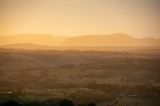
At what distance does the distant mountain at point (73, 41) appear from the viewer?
39.6 feet

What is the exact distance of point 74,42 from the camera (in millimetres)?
12445

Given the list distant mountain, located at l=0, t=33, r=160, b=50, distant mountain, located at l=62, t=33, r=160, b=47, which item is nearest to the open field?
distant mountain, located at l=0, t=33, r=160, b=50

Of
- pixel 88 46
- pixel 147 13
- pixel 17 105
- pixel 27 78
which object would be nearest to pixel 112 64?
pixel 88 46

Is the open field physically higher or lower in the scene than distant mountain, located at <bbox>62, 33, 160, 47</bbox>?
lower

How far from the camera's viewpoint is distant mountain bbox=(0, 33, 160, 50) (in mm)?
Answer: 12070

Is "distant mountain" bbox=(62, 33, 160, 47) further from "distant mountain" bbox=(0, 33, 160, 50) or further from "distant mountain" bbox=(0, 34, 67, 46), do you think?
"distant mountain" bbox=(0, 34, 67, 46)

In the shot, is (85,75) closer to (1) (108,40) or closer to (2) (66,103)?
(1) (108,40)

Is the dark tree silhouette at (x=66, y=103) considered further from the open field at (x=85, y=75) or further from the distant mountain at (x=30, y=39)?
the distant mountain at (x=30, y=39)

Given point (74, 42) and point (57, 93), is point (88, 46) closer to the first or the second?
point (74, 42)

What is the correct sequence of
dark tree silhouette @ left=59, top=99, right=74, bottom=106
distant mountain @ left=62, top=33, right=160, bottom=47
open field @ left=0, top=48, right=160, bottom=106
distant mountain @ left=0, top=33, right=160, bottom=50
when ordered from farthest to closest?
distant mountain @ left=0, top=33, right=160, bottom=50
distant mountain @ left=62, top=33, right=160, bottom=47
open field @ left=0, top=48, right=160, bottom=106
dark tree silhouette @ left=59, top=99, right=74, bottom=106

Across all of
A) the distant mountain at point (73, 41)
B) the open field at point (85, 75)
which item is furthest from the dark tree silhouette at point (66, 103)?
the distant mountain at point (73, 41)

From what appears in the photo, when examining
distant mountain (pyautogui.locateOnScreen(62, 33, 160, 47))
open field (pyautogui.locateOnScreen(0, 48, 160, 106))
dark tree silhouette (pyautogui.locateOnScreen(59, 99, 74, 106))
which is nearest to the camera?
dark tree silhouette (pyautogui.locateOnScreen(59, 99, 74, 106))

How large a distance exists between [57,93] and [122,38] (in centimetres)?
310

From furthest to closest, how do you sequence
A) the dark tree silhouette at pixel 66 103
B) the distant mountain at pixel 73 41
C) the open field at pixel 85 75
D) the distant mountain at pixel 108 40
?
the distant mountain at pixel 73 41
the distant mountain at pixel 108 40
the open field at pixel 85 75
the dark tree silhouette at pixel 66 103
